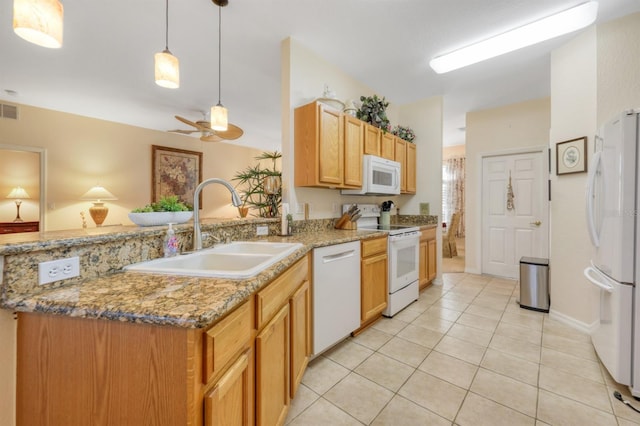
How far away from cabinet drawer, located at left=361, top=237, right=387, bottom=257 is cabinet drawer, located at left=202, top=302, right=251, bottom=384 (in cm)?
147

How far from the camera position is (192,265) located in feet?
4.47

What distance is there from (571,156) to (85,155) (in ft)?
21.9

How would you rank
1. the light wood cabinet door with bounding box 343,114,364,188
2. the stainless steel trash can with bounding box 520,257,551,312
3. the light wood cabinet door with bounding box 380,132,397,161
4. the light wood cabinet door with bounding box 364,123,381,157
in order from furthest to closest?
1. the light wood cabinet door with bounding box 380,132,397,161
2. the light wood cabinet door with bounding box 364,123,381,157
3. the stainless steel trash can with bounding box 520,257,551,312
4. the light wood cabinet door with bounding box 343,114,364,188

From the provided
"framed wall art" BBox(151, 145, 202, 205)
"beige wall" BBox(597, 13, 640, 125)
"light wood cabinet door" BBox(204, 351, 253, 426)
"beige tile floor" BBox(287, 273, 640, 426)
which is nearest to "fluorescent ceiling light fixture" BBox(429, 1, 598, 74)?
"beige wall" BBox(597, 13, 640, 125)

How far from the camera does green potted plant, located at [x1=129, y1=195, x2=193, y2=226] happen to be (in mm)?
1458

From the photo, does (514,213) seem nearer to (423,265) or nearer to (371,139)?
A: (423,265)

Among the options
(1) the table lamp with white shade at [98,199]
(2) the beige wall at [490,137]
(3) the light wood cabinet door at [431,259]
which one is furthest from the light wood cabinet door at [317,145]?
(1) the table lamp with white shade at [98,199]

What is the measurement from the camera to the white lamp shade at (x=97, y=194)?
4.20m

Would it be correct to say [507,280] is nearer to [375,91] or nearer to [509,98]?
[509,98]

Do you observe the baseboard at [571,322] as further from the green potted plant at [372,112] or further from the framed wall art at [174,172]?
the framed wall art at [174,172]

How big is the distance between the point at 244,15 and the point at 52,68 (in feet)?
8.38

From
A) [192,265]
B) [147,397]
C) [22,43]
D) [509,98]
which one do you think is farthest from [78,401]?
[509,98]

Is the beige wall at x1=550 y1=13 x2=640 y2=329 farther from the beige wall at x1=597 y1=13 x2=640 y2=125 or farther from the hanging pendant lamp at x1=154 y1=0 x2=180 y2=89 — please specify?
the hanging pendant lamp at x1=154 y1=0 x2=180 y2=89

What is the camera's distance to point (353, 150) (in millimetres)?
2666
